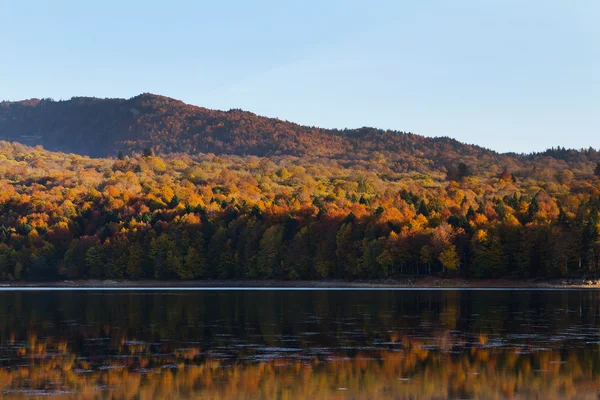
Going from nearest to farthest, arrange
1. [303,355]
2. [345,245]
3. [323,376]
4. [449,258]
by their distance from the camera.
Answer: [323,376]
[303,355]
[449,258]
[345,245]

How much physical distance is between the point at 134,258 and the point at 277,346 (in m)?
147

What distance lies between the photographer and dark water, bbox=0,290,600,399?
33906 millimetres

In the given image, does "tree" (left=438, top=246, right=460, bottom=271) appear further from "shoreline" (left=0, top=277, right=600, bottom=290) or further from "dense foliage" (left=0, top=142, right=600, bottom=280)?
"shoreline" (left=0, top=277, right=600, bottom=290)

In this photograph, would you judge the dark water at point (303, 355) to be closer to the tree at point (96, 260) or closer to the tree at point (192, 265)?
the tree at point (192, 265)

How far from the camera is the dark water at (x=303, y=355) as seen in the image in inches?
1335

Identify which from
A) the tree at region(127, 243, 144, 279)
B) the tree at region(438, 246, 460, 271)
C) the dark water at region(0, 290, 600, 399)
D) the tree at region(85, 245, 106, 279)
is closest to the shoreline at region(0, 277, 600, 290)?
the tree at region(127, 243, 144, 279)

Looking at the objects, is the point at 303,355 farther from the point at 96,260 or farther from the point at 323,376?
the point at 96,260

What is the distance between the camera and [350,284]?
166 meters

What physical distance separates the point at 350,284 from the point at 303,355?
12370 centimetres

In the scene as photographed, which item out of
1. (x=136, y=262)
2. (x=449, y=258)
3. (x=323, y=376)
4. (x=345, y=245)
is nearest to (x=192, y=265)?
(x=136, y=262)

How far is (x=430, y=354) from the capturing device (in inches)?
1705

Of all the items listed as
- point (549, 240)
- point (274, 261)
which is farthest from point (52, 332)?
point (274, 261)

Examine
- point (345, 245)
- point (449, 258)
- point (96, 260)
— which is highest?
point (345, 245)

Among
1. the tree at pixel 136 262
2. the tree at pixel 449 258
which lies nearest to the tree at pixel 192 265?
the tree at pixel 136 262
